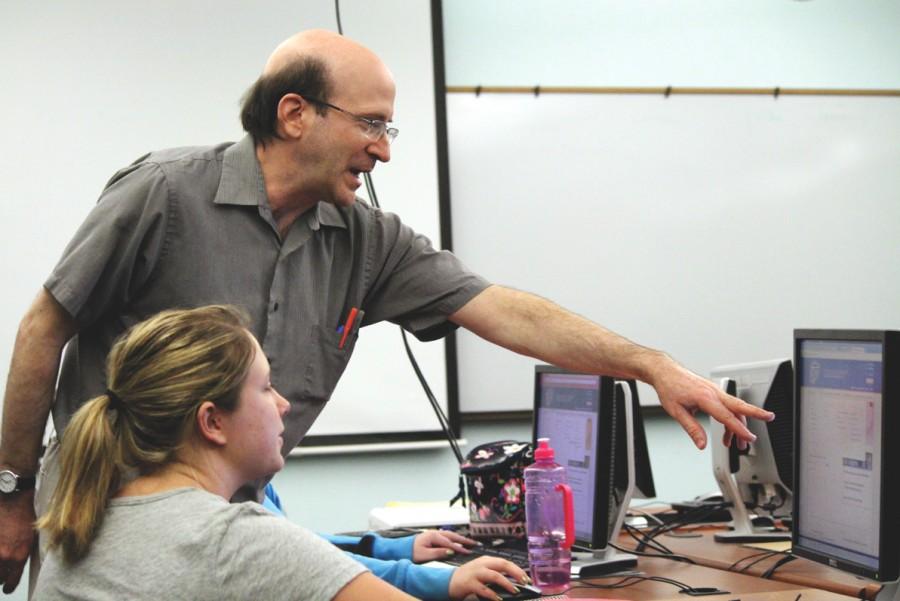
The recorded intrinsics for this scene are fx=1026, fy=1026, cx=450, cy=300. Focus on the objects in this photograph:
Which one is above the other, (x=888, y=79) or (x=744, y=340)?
(x=888, y=79)

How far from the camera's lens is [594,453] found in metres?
Result: 2.15

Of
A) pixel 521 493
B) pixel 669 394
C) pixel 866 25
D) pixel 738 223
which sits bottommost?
pixel 521 493

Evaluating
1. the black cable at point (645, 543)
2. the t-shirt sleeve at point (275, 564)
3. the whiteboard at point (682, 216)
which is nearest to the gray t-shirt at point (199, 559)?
the t-shirt sleeve at point (275, 564)

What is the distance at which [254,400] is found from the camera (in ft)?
4.51

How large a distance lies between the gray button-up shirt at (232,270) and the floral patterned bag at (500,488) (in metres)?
0.36

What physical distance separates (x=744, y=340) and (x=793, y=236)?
1.57 feet

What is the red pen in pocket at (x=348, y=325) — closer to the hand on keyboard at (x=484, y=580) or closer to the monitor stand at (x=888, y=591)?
the hand on keyboard at (x=484, y=580)

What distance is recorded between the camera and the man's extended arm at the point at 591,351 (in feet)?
5.11

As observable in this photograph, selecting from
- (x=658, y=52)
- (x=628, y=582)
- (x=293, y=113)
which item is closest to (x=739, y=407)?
(x=628, y=582)

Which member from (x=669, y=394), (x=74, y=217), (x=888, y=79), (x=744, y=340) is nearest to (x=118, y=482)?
(x=669, y=394)

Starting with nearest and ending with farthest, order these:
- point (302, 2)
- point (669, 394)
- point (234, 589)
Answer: point (234, 589) → point (669, 394) → point (302, 2)

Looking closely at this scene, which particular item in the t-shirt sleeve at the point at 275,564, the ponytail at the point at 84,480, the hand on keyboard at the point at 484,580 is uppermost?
the ponytail at the point at 84,480

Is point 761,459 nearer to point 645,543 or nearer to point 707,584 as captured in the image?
point 645,543

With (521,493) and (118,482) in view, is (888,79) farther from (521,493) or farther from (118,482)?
(118,482)
